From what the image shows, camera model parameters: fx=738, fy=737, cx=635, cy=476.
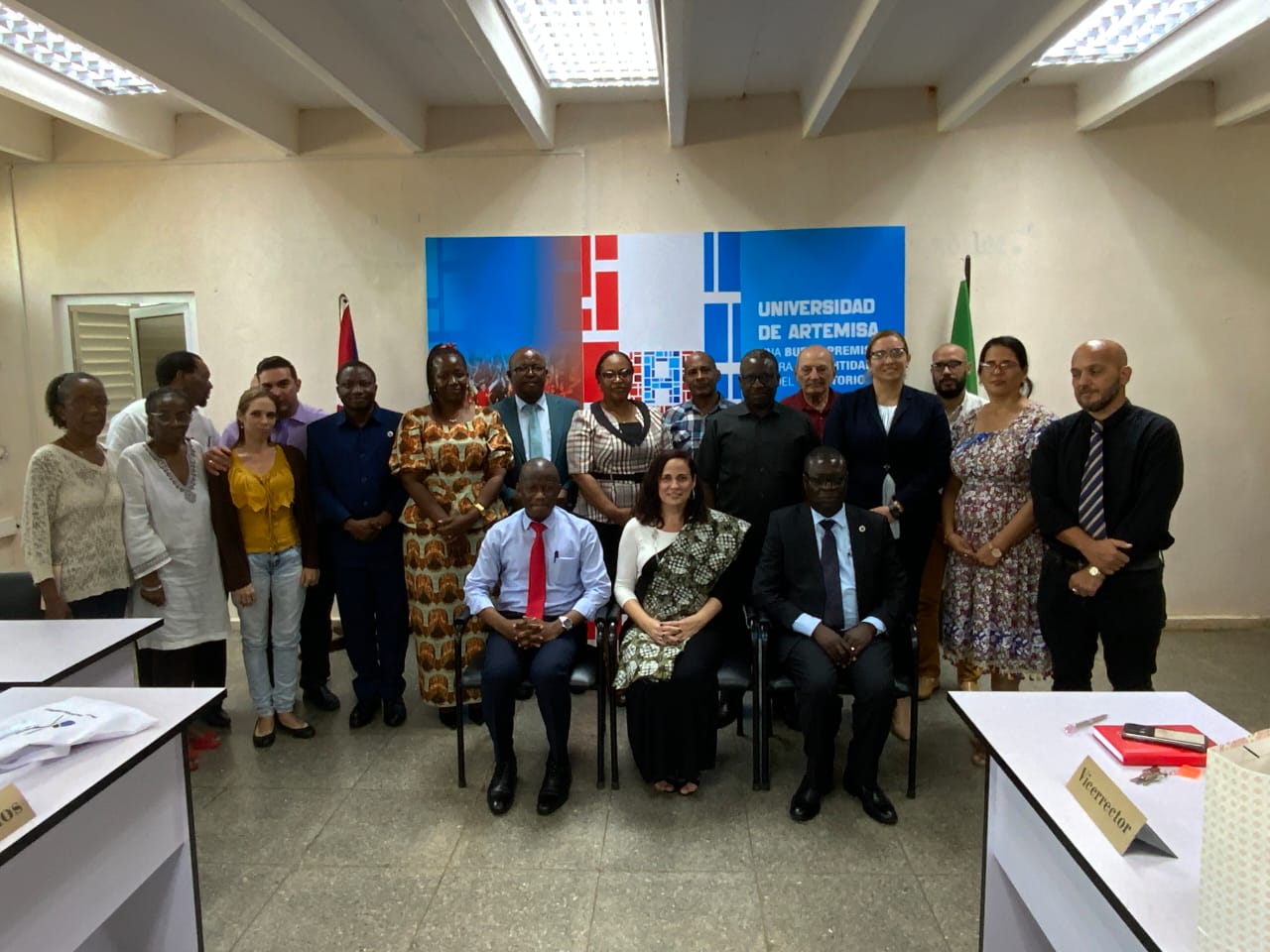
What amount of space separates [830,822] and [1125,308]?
3.68 meters

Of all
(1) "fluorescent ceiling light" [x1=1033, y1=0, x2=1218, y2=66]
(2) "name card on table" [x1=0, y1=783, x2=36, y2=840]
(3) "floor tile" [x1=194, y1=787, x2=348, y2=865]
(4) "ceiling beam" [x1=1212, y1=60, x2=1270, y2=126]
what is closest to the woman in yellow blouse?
(3) "floor tile" [x1=194, y1=787, x2=348, y2=865]

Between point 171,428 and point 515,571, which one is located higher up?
point 171,428

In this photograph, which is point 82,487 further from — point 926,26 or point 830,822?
point 926,26

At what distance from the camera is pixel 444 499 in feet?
10.6

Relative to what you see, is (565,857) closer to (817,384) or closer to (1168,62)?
(817,384)

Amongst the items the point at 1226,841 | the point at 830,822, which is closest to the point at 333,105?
the point at 830,822

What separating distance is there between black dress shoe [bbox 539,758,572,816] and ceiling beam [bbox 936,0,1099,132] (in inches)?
143

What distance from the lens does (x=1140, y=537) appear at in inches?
93.8

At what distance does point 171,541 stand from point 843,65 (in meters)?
3.64

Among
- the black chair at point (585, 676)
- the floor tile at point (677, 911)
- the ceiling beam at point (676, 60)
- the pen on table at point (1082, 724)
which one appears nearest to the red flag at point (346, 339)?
the ceiling beam at point (676, 60)

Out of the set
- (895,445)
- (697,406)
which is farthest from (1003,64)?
(697,406)

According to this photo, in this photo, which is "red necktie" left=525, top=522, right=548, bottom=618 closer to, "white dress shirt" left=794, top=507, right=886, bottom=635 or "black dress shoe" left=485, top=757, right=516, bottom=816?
"black dress shoe" left=485, top=757, right=516, bottom=816

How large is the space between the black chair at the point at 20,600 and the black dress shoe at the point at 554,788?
6.57ft

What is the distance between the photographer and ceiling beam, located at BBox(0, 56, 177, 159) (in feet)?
12.2
